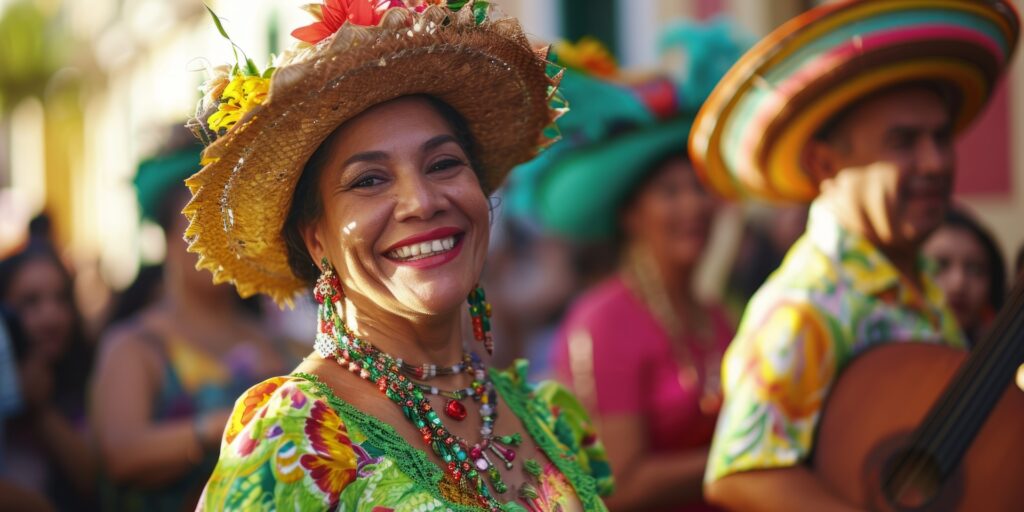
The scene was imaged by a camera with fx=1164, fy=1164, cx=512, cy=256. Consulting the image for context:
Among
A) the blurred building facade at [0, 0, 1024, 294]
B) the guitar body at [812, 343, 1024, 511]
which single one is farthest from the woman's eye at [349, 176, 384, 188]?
the guitar body at [812, 343, 1024, 511]

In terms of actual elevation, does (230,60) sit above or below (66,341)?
above

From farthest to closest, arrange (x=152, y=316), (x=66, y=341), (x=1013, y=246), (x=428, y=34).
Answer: (x=1013, y=246), (x=66, y=341), (x=152, y=316), (x=428, y=34)

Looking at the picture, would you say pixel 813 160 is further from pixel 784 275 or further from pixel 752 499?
pixel 752 499

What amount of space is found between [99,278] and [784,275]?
7779 mm

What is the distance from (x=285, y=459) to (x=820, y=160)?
6.80 ft

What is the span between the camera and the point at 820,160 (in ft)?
11.7

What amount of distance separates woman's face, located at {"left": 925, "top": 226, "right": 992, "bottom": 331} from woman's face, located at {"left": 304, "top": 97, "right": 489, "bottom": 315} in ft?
8.08

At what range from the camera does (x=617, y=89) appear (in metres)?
5.07

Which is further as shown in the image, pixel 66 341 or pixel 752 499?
pixel 66 341

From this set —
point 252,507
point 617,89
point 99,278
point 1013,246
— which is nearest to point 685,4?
point 1013,246

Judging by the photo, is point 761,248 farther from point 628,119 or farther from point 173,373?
point 173,373

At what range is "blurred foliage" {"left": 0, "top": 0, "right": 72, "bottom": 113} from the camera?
29391mm

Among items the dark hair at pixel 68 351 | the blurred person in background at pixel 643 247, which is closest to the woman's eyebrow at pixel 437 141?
the blurred person in background at pixel 643 247

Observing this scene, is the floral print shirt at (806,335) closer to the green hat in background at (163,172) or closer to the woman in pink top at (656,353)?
the woman in pink top at (656,353)
